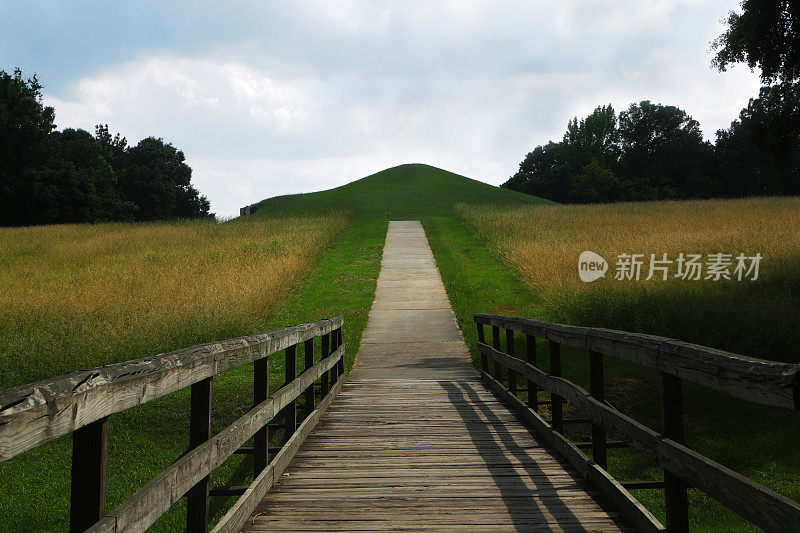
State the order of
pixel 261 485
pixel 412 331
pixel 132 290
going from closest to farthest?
pixel 261 485 → pixel 412 331 → pixel 132 290

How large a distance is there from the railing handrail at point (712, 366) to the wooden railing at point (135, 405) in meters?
2.27

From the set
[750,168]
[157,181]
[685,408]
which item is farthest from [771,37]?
[157,181]

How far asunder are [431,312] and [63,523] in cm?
1051

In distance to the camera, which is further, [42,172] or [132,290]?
[42,172]

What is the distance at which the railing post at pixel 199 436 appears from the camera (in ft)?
10.2

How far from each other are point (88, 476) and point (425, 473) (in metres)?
3.00

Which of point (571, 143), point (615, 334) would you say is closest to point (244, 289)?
point (615, 334)

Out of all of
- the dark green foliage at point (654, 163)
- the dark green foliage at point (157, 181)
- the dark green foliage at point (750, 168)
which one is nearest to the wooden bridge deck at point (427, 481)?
the dark green foliage at point (750, 168)

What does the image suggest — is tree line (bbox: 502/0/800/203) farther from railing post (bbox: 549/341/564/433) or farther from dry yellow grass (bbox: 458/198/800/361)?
railing post (bbox: 549/341/564/433)

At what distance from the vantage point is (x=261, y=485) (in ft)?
13.1

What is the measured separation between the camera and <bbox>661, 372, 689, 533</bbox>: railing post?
3.17 metres

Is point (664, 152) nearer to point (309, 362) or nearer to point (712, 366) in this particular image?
point (309, 362)

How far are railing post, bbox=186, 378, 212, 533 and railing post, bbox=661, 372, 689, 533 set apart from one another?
2335mm

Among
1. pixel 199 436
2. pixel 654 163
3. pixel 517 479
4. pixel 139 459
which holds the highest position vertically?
pixel 654 163
